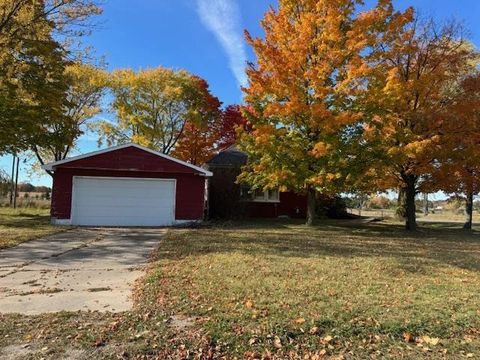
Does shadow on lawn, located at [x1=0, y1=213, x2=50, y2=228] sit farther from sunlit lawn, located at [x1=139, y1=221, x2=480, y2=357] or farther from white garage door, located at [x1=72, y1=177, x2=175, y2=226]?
sunlit lawn, located at [x1=139, y1=221, x2=480, y2=357]

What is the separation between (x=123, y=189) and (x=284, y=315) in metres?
14.7

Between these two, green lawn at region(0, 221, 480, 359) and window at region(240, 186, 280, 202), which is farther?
window at region(240, 186, 280, 202)

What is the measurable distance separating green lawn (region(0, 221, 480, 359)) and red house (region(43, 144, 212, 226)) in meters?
10.0

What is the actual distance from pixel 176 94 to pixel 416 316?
28.9 m

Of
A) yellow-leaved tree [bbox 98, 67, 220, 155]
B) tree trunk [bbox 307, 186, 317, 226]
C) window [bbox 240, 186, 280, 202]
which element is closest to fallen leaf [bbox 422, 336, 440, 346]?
tree trunk [bbox 307, 186, 317, 226]

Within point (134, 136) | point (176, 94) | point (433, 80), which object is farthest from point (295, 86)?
point (134, 136)

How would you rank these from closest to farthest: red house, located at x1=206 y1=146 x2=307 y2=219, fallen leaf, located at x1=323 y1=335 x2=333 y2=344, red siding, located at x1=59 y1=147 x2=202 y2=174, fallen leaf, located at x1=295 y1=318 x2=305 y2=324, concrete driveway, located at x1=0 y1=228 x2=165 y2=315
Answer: fallen leaf, located at x1=323 y1=335 x2=333 y2=344 → fallen leaf, located at x1=295 y1=318 x2=305 y2=324 → concrete driveway, located at x1=0 y1=228 x2=165 y2=315 → red siding, located at x1=59 y1=147 x2=202 y2=174 → red house, located at x1=206 y1=146 x2=307 y2=219

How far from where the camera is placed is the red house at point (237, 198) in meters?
22.6

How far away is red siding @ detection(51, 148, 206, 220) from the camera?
Answer: 1862cm

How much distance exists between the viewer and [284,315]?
18.0 feet

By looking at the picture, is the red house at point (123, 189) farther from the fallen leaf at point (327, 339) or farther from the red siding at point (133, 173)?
the fallen leaf at point (327, 339)

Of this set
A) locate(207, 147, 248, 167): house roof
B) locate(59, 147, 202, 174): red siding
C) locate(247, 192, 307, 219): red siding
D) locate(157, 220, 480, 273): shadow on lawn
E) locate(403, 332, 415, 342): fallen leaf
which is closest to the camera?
locate(403, 332, 415, 342): fallen leaf

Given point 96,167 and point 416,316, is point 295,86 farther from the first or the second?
point 416,316

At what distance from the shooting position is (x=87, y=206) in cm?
1883
